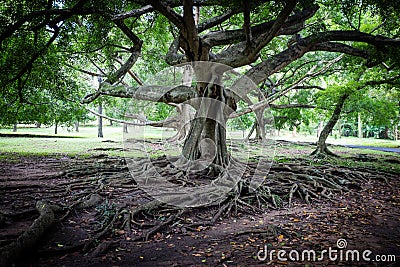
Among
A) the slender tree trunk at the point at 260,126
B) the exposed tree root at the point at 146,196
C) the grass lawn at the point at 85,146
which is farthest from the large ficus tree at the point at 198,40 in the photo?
the slender tree trunk at the point at 260,126

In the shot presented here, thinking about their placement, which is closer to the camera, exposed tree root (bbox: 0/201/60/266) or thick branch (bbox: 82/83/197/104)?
exposed tree root (bbox: 0/201/60/266)

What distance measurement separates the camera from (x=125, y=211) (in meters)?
5.02

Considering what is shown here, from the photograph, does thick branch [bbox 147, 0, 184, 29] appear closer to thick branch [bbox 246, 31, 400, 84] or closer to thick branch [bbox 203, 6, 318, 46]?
thick branch [bbox 203, 6, 318, 46]

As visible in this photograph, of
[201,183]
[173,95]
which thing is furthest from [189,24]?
[201,183]

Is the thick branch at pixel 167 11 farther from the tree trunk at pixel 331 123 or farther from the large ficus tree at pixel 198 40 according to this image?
the tree trunk at pixel 331 123

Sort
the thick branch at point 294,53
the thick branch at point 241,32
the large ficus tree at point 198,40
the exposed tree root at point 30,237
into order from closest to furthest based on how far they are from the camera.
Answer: the exposed tree root at point 30,237 < the large ficus tree at point 198,40 < the thick branch at point 294,53 < the thick branch at point 241,32

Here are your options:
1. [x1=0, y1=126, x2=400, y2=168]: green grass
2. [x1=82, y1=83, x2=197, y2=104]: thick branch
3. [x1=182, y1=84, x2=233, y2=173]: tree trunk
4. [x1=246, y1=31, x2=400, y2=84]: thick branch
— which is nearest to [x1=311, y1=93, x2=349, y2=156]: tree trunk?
[x1=0, y1=126, x2=400, y2=168]: green grass

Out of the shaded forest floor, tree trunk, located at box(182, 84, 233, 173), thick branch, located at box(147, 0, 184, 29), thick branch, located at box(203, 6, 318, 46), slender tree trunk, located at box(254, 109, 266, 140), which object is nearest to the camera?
the shaded forest floor

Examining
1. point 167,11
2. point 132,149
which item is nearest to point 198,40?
point 167,11

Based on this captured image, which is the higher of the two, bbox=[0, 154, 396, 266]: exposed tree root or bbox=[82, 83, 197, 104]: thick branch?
bbox=[82, 83, 197, 104]: thick branch

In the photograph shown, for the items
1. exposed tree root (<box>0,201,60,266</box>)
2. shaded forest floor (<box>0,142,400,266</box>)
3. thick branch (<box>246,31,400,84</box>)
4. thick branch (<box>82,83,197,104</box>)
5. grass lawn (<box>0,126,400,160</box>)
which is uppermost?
thick branch (<box>246,31,400,84</box>)

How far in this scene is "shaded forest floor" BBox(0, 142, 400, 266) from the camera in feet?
11.8

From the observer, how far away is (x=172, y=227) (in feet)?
15.4

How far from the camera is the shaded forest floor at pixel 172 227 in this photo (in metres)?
3.58
